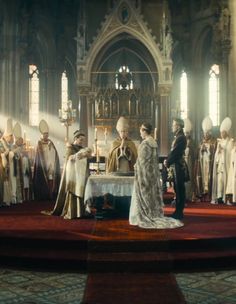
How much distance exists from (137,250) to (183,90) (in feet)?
62.9

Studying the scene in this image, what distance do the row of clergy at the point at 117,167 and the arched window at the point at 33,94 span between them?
10.2 metres

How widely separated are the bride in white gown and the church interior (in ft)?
0.87

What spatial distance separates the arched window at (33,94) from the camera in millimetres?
24516

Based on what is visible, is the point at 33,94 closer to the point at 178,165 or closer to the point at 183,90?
the point at 183,90

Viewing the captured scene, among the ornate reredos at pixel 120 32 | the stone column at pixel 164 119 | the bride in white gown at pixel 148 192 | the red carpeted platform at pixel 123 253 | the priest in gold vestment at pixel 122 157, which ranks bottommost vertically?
the red carpeted platform at pixel 123 253

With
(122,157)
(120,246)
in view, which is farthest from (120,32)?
(120,246)

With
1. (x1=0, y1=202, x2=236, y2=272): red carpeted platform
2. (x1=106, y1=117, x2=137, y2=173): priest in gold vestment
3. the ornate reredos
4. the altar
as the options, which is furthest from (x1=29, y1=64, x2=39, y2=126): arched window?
(x1=0, y1=202, x2=236, y2=272): red carpeted platform

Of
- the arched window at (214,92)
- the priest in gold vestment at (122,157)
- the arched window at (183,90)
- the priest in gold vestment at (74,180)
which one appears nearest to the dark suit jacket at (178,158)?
the priest in gold vestment at (122,157)

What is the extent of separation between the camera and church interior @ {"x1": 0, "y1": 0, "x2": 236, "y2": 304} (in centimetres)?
713

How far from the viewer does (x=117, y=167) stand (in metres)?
10.9

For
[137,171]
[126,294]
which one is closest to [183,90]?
[137,171]

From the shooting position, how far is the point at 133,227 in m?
8.76

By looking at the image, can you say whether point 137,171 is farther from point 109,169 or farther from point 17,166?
point 17,166

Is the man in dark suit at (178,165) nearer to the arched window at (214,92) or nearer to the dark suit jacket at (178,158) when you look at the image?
the dark suit jacket at (178,158)
